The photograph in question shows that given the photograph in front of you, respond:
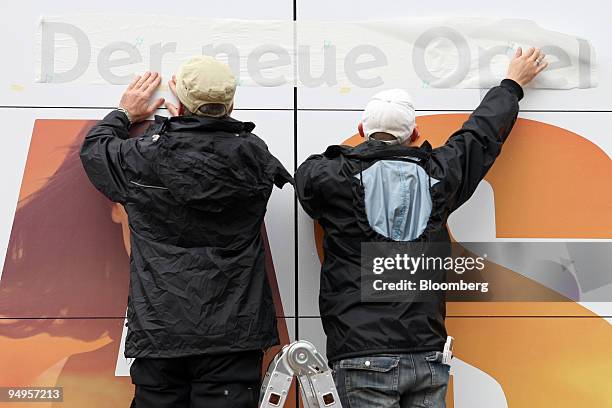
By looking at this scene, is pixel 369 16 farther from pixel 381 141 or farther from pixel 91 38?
pixel 91 38

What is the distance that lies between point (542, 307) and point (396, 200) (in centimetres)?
90

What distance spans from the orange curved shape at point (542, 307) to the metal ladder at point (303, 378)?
65cm

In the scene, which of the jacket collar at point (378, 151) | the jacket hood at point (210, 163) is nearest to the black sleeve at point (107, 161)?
the jacket hood at point (210, 163)

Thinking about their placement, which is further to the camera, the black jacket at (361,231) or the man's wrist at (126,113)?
the man's wrist at (126,113)

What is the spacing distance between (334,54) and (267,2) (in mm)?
330

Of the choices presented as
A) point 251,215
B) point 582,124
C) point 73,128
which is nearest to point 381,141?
point 251,215

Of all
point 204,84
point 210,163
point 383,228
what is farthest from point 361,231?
point 204,84

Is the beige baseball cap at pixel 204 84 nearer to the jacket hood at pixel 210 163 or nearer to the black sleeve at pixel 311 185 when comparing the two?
the jacket hood at pixel 210 163

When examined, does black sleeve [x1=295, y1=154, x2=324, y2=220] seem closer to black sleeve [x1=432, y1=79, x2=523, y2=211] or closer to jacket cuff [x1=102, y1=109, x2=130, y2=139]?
black sleeve [x1=432, y1=79, x2=523, y2=211]

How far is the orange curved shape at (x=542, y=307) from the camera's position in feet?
10.0

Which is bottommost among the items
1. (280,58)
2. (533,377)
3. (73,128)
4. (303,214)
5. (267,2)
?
(533,377)

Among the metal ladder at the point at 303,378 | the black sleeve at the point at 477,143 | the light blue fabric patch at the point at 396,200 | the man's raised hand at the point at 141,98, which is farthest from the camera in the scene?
the man's raised hand at the point at 141,98

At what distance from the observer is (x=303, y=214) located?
306cm

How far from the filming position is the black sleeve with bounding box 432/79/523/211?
269 cm
